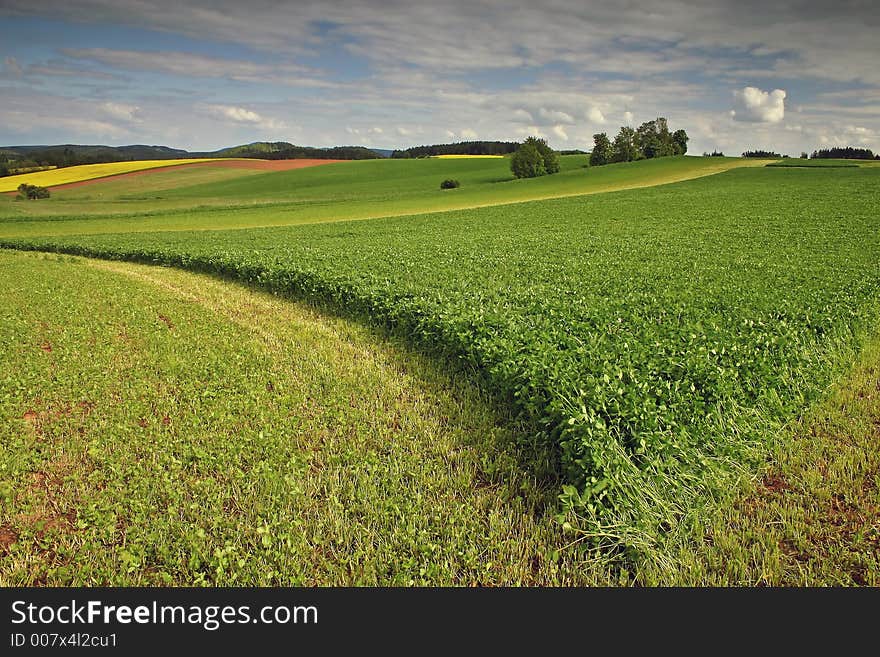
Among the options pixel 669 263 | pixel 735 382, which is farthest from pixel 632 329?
pixel 669 263

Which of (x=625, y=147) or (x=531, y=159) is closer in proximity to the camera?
(x=531, y=159)

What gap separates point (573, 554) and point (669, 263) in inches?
556

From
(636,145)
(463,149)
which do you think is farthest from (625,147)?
(463,149)

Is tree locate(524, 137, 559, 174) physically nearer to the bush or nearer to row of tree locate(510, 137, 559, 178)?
row of tree locate(510, 137, 559, 178)

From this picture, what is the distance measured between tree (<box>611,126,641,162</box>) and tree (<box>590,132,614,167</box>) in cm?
87

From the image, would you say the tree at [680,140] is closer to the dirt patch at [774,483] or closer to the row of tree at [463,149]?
the row of tree at [463,149]

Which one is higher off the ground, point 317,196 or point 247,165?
point 247,165

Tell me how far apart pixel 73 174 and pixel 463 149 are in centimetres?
8884

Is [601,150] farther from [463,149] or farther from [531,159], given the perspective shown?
[463,149]

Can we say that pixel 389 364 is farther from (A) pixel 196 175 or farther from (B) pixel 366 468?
(A) pixel 196 175

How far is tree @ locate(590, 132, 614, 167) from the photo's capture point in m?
99.9

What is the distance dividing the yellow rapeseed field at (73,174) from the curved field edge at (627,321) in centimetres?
6908

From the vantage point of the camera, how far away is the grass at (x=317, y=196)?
Result: 48156 millimetres

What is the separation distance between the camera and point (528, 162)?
279 ft
